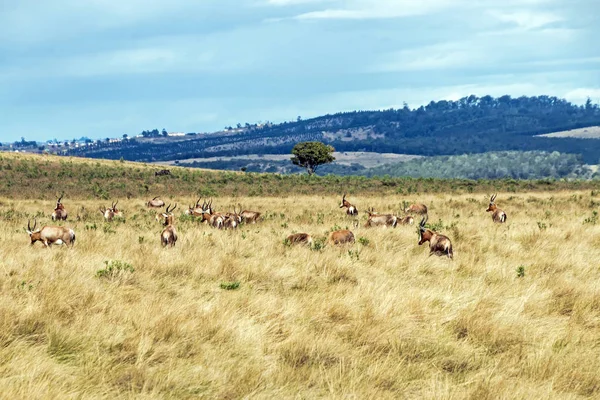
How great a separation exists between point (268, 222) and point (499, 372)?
18.3 metres

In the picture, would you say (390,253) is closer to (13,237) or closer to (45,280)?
(45,280)

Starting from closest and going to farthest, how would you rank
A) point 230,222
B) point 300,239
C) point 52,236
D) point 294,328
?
point 294,328
point 52,236
point 300,239
point 230,222

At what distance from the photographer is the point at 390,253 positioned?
12711 mm

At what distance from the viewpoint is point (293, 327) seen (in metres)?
6.58

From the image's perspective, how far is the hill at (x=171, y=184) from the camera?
4750cm

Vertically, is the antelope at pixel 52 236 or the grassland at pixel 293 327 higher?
the antelope at pixel 52 236

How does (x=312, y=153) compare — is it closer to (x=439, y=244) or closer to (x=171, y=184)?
(x=171, y=184)

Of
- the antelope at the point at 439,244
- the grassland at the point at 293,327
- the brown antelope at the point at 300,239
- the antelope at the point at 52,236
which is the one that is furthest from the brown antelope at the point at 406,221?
the antelope at the point at 52,236

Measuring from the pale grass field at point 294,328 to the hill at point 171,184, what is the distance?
34.9 metres

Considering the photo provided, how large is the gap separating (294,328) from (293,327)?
1.6 inches

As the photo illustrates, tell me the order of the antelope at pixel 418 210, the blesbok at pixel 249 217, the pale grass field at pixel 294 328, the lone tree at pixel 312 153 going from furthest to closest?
the lone tree at pixel 312 153
the antelope at pixel 418 210
the blesbok at pixel 249 217
the pale grass field at pixel 294 328

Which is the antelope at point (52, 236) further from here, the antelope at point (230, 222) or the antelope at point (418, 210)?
the antelope at point (418, 210)

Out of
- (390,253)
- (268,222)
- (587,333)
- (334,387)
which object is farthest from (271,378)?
(268,222)

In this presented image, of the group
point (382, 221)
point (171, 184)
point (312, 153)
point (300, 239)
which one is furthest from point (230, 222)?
point (312, 153)
